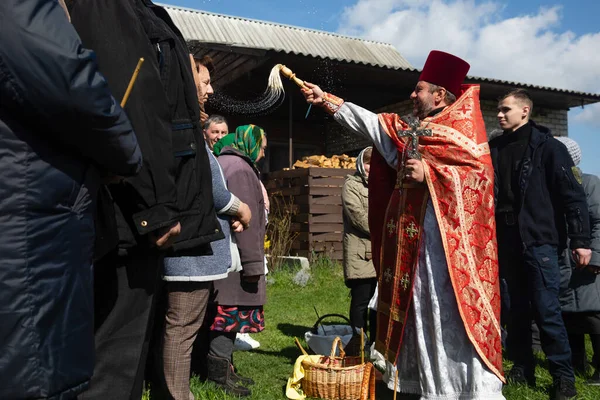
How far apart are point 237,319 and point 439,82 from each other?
2107 millimetres

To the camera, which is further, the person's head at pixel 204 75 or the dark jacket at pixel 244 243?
the dark jacket at pixel 244 243

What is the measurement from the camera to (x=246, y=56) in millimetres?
9852

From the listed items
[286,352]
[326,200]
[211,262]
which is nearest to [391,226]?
[211,262]

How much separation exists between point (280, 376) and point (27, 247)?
356 centimetres

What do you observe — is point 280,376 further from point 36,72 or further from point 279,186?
point 279,186

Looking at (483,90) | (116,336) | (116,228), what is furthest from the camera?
(483,90)

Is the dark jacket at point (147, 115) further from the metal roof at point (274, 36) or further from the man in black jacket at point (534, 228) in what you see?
the metal roof at point (274, 36)

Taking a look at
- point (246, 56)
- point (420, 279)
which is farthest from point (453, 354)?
point (246, 56)

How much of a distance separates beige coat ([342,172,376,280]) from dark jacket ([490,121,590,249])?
153 cm

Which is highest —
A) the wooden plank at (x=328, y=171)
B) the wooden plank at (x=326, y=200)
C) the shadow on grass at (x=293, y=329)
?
the wooden plank at (x=328, y=171)

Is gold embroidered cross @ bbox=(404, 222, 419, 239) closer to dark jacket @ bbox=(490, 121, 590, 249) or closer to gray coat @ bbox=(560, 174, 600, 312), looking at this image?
dark jacket @ bbox=(490, 121, 590, 249)

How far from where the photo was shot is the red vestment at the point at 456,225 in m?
3.55

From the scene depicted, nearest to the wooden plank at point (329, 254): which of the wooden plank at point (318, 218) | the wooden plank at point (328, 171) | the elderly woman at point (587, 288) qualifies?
the wooden plank at point (318, 218)

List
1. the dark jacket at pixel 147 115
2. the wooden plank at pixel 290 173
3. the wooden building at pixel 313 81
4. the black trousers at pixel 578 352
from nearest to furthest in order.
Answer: the dark jacket at pixel 147 115 → the black trousers at pixel 578 352 → the wooden building at pixel 313 81 → the wooden plank at pixel 290 173
